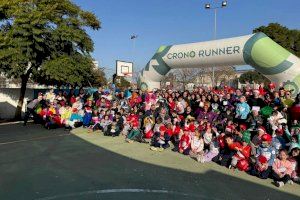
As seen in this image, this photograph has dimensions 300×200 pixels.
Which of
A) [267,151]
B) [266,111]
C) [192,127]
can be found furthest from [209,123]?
[267,151]

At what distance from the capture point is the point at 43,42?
21.4 m

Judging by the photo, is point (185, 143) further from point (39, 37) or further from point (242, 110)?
point (39, 37)

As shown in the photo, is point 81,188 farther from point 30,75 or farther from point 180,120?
point 30,75

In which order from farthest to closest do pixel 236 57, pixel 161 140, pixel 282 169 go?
pixel 236 57 < pixel 161 140 < pixel 282 169

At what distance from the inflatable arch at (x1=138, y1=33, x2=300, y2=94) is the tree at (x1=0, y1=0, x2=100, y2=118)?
18.8 feet

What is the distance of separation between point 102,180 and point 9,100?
1823 cm

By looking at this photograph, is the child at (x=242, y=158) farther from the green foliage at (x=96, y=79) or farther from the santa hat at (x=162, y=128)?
the green foliage at (x=96, y=79)

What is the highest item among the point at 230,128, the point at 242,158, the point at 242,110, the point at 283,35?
the point at 283,35

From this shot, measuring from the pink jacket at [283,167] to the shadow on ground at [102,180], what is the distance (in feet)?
2.50

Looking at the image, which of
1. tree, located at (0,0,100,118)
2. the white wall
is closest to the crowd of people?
tree, located at (0,0,100,118)

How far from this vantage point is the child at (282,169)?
874 centimetres

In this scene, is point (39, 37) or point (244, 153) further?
point (39, 37)

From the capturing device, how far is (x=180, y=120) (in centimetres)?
1369

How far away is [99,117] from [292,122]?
8.70 m
